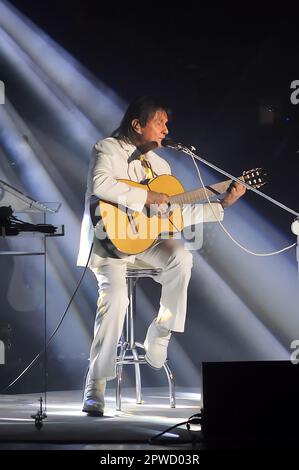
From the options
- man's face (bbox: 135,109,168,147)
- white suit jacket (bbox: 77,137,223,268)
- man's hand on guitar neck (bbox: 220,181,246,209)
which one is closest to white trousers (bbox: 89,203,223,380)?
white suit jacket (bbox: 77,137,223,268)

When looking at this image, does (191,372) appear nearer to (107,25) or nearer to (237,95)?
(237,95)

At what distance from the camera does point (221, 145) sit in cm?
518

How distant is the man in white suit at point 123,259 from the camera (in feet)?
12.0

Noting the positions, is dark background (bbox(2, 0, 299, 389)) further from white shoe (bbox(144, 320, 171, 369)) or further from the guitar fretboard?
white shoe (bbox(144, 320, 171, 369))

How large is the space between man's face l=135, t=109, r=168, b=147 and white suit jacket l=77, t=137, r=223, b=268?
132mm

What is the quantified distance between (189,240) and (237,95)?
1079 mm

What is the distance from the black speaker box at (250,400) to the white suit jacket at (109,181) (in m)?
1.24

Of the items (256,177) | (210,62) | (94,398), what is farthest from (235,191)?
(94,398)

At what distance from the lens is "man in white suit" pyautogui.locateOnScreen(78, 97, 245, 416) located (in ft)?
12.0

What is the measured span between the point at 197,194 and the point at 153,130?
45 cm
